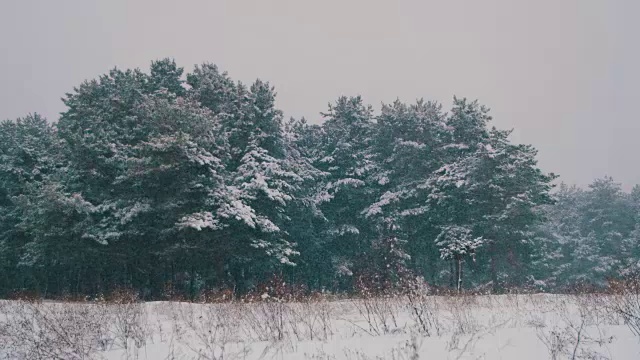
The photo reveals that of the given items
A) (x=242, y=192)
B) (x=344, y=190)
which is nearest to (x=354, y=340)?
(x=242, y=192)

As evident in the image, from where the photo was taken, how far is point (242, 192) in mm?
26859

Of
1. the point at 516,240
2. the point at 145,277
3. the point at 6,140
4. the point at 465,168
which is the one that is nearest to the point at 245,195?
the point at 145,277

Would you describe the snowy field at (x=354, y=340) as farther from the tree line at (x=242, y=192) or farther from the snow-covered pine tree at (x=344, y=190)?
the snow-covered pine tree at (x=344, y=190)

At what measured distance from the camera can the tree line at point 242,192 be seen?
977 inches

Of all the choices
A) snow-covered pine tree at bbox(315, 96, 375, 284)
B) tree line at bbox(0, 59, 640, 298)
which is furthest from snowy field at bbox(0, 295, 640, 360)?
snow-covered pine tree at bbox(315, 96, 375, 284)

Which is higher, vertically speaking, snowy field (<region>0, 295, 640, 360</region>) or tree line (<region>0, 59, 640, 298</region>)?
tree line (<region>0, 59, 640, 298</region>)

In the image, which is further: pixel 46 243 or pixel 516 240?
pixel 516 240

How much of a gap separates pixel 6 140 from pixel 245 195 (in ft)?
79.0

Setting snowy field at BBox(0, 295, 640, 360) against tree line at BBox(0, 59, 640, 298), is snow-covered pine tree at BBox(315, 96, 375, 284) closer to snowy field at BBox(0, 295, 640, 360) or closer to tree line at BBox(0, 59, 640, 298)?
tree line at BBox(0, 59, 640, 298)

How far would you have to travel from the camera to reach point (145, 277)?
30.0 metres

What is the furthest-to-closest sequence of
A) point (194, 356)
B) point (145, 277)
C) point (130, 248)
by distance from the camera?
point (145, 277)
point (130, 248)
point (194, 356)

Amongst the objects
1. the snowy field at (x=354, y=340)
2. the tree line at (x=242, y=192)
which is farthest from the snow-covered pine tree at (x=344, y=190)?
the snowy field at (x=354, y=340)

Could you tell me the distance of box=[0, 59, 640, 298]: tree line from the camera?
24812 millimetres

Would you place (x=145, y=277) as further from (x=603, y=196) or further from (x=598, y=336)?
(x=603, y=196)
